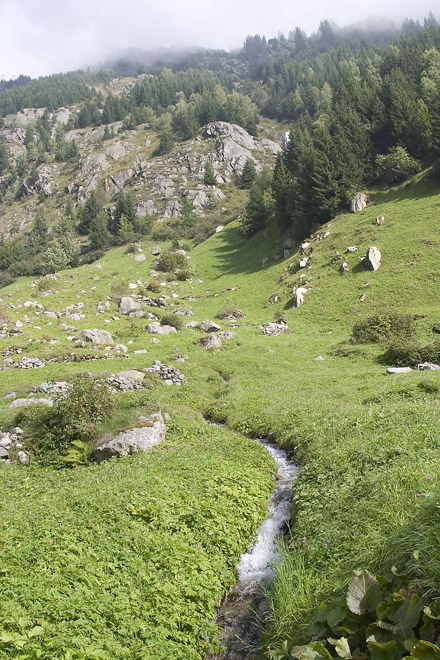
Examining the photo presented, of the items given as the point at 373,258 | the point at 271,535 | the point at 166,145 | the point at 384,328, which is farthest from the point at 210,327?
the point at 166,145

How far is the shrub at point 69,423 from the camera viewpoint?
54.1ft

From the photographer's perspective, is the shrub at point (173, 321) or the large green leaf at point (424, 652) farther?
the shrub at point (173, 321)

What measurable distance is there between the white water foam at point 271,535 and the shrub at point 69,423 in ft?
27.8

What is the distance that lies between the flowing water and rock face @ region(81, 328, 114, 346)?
27.5m

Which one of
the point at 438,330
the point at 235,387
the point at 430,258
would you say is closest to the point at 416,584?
the point at 235,387

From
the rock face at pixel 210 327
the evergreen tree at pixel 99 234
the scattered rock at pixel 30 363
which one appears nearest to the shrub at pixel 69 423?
the scattered rock at pixel 30 363

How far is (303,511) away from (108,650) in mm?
5946

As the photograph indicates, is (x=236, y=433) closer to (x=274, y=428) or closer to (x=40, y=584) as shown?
(x=274, y=428)

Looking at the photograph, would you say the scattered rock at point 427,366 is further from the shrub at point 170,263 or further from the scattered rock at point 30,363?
the shrub at point 170,263

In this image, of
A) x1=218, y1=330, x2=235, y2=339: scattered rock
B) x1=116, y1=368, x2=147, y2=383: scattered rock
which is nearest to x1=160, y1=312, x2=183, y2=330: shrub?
x1=218, y1=330, x2=235, y2=339: scattered rock

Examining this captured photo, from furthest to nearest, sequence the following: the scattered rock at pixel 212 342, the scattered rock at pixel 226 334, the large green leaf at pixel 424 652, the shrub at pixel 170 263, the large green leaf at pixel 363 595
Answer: the shrub at pixel 170 263, the scattered rock at pixel 226 334, the scattered rock at pixel 212 342, the large green leaf at pixel 363 595, the large green leaf at pixel 424 652

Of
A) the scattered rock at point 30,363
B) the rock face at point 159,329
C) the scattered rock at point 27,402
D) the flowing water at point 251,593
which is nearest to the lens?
the flowing water at point 251,593

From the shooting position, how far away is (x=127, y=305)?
162 feet

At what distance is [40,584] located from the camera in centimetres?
731
